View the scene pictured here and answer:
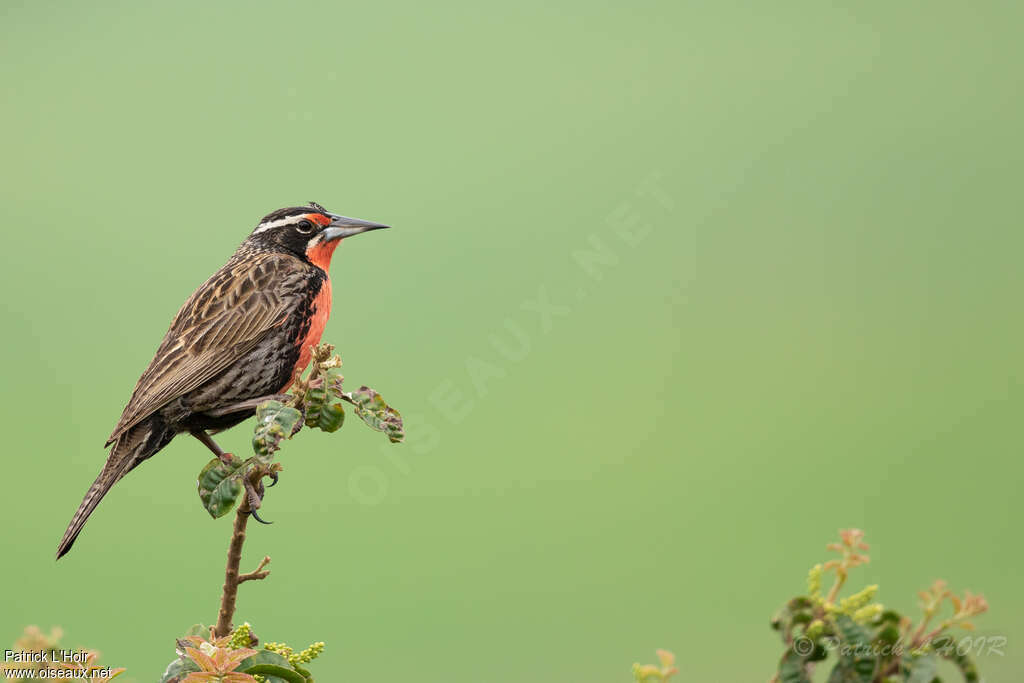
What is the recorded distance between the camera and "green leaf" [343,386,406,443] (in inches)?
106

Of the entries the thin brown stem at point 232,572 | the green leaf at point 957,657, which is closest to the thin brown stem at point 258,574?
the thin brown stem at point 232,572

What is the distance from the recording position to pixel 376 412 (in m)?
2.72

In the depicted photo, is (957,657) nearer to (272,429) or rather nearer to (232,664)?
(232,664)

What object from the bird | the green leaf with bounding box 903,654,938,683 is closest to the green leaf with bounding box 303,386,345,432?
the bird

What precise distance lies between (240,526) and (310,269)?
1.74 metres

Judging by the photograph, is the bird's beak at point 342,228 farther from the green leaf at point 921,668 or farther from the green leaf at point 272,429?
the green leaf at point 921,668

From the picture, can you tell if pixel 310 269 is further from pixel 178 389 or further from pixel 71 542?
pixel 71 542

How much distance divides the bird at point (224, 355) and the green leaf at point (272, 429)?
45.4 inches

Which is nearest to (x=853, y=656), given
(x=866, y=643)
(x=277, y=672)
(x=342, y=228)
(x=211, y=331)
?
(x=866, y=643)

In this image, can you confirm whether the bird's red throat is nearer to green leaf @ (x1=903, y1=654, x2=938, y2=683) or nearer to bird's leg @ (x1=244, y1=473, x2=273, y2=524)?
bird's leg @ (x1=244, y1=473, x2=273, y2=524)

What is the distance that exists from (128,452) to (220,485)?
→ 4.04ft

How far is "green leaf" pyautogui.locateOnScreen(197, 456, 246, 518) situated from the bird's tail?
37.9 inches

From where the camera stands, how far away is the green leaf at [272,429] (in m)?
2.56

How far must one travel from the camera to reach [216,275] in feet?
13.9
